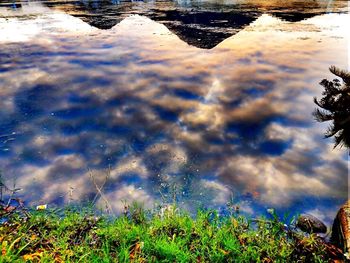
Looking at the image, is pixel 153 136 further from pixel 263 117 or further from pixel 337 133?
pixel 337 133

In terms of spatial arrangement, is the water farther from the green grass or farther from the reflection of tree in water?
the green grass

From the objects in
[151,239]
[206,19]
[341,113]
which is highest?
[206,19]

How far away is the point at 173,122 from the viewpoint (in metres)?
5.89

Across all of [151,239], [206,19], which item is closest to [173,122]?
[151,239]

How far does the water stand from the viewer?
14.0 ft

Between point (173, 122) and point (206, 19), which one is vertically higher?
point (206, 19)

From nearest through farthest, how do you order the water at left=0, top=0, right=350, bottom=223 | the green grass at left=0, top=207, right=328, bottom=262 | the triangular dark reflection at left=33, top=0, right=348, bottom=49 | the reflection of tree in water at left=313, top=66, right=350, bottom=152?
the green grass at left=0, top=207, right=328, bottom=262
the water at left=0, top=0, right=350, bottom=223
the reflection of tree in water at left=313, top=66, right=350, bottom=152
the triangular dark reflection at left=33, top=0, right=348, bottom=49

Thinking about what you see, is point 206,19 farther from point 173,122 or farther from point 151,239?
Answer: point 151,239

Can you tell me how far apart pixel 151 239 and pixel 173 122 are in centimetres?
306

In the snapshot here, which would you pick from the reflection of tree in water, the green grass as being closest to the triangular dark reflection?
the reflection of tree in water

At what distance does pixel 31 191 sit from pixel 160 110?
314cm

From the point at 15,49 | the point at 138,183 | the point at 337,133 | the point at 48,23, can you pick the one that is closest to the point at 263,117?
the point at 337,133

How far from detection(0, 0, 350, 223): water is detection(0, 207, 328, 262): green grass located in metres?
0.46

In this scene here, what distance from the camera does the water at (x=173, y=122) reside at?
4.25 meters
